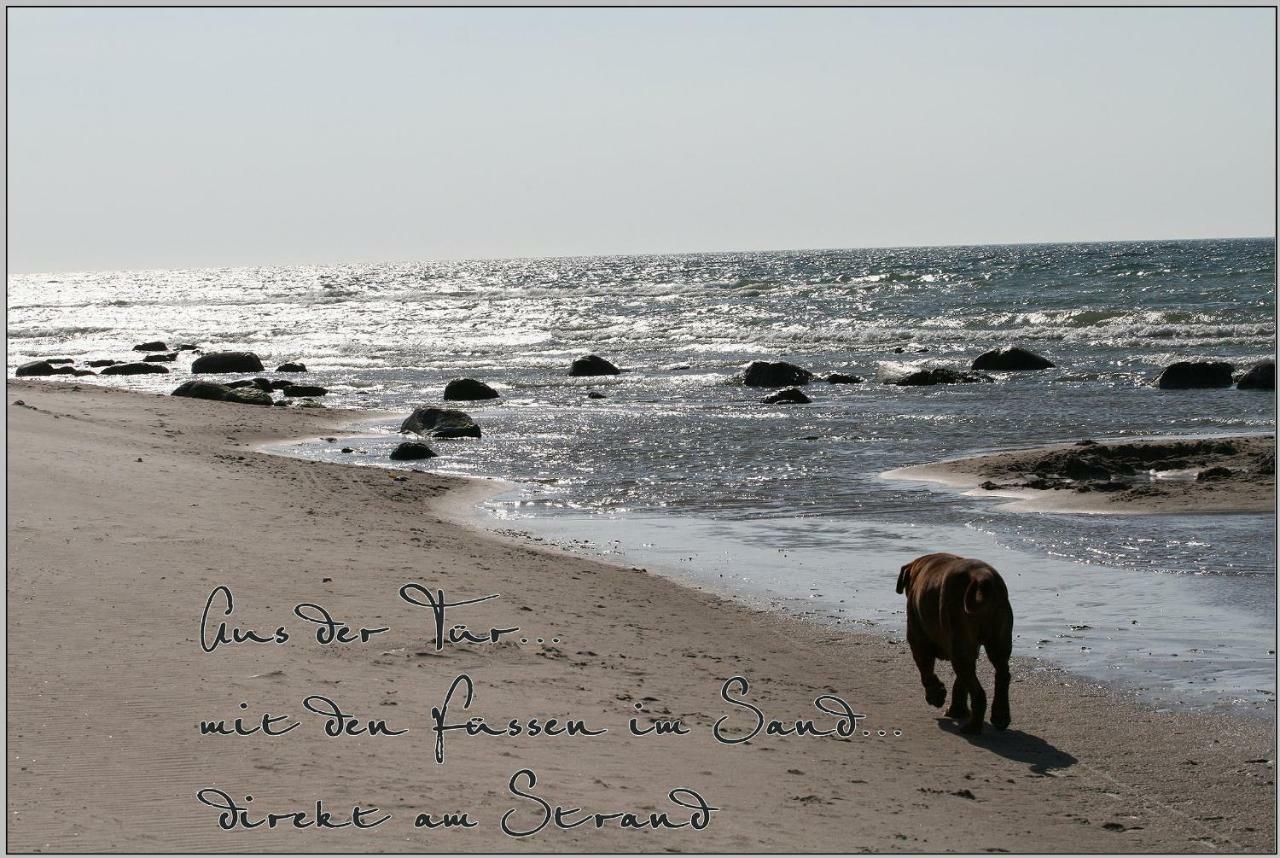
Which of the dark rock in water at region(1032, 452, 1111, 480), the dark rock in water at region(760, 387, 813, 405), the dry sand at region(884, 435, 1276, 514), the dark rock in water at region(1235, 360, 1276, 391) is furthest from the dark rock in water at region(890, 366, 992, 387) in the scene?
the dark rock in water at region(1032, 452, 1111, 480)

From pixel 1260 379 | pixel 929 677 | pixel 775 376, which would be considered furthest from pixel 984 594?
pixel 775 376

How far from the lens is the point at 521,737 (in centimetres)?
704

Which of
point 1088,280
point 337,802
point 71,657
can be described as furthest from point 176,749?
point 1088,280

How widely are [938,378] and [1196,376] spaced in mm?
6588

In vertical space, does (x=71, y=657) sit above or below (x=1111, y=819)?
above

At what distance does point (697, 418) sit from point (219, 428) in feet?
32.6

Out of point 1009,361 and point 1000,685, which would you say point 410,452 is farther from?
point 1009,361

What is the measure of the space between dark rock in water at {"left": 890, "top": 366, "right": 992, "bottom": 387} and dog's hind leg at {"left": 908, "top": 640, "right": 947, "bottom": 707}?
27.0 meters

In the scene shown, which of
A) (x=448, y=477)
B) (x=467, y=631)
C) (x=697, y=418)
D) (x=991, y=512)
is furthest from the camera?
(x=697, y=418)

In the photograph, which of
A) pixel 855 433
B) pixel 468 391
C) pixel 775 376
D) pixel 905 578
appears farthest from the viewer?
pixel 775 376

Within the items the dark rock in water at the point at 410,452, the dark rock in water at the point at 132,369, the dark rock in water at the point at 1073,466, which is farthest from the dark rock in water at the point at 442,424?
the dark rock in water at the point at 132,369

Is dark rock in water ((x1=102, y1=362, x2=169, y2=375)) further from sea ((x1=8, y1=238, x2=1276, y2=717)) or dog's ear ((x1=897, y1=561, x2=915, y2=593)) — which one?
dog's ear ((x1=897, y1=561, x2=915, y2=593))

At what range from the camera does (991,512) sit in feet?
51.1

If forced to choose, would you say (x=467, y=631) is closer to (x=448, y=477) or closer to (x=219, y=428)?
(x=448, y=477)
